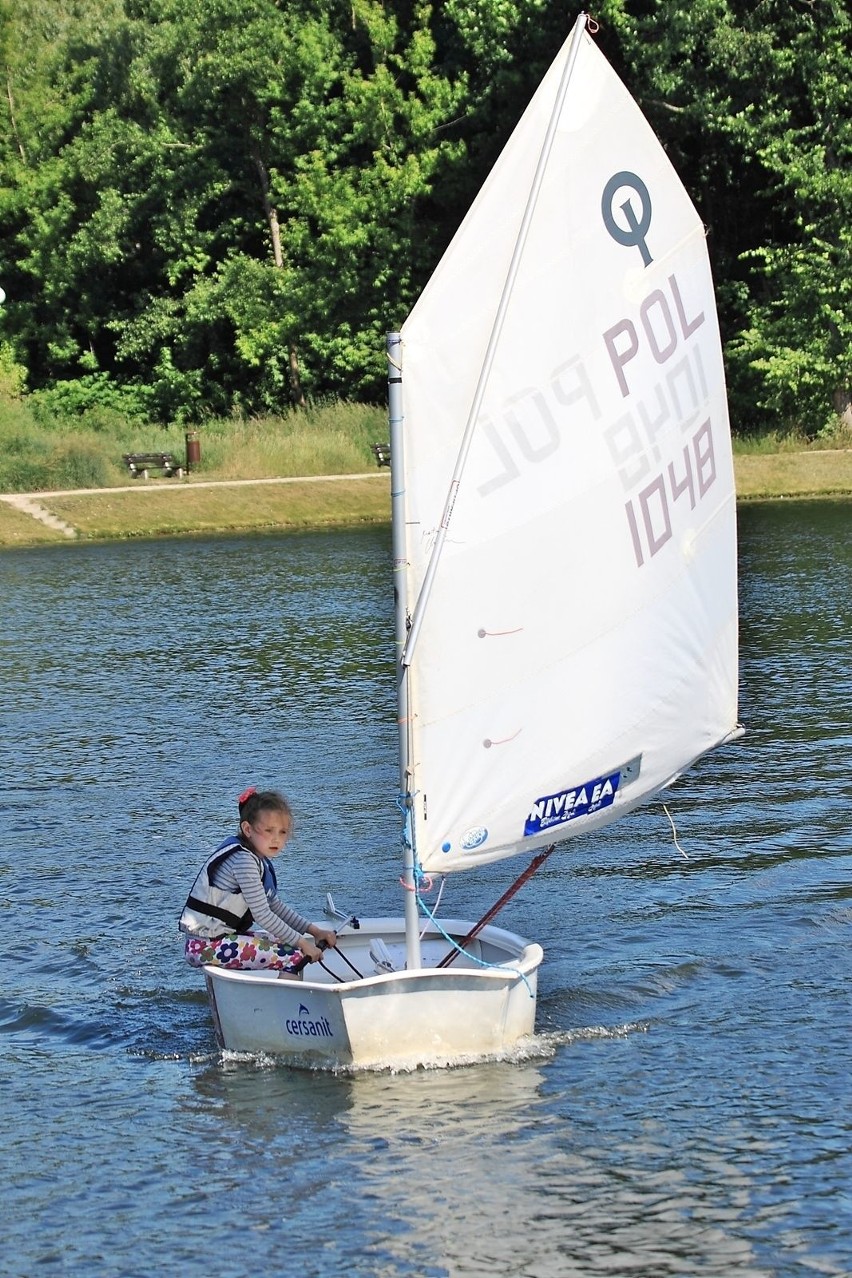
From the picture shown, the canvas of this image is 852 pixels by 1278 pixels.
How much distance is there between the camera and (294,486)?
4594 cm

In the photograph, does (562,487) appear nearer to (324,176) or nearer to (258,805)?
(258,805)

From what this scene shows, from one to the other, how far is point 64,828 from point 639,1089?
716 centimetres

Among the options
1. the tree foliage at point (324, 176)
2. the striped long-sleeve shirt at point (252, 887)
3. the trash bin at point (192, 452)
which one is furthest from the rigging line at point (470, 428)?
the tree foliage at point (324, 176)

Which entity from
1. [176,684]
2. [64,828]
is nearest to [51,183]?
[176,684]

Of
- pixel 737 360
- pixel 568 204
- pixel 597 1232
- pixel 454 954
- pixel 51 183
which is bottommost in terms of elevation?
pixel 597 1232

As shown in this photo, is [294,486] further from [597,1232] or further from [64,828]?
[597,1232]

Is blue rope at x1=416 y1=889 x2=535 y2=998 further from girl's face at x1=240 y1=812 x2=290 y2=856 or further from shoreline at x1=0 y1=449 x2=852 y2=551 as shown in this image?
shoreline at x1=0 y1=449 x2=852 y2=551

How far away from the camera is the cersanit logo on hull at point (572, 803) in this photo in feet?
32.9

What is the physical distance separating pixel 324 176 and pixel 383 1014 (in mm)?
51176

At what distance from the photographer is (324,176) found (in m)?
58.1

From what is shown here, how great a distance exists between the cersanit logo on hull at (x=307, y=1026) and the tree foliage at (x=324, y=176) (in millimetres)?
41289

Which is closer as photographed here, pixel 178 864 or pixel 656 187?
pixel 656 187

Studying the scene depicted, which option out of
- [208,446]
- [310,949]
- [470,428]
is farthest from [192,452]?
[470,428]

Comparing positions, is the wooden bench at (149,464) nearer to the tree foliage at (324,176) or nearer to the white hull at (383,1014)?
the tree foliage at (324,176)
